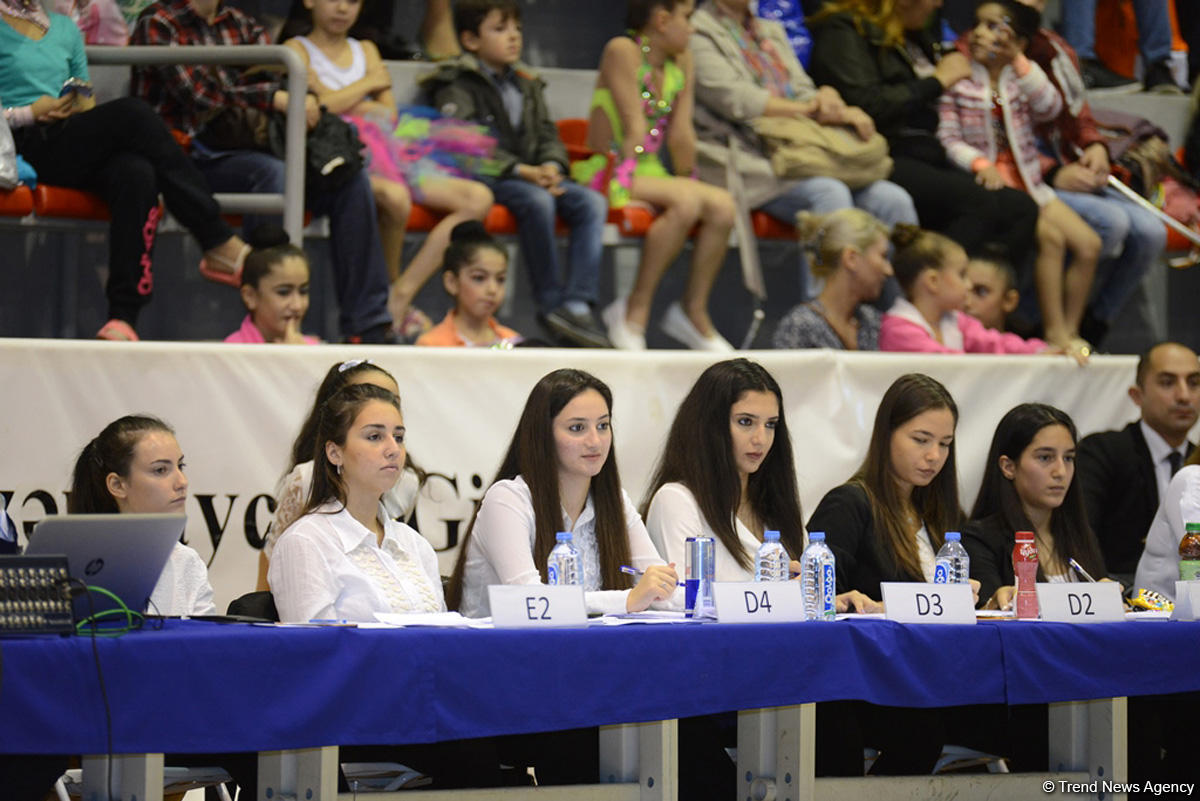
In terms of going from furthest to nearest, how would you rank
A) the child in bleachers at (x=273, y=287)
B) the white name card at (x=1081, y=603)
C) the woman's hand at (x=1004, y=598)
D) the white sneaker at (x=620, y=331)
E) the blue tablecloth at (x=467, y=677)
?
1. the white sneaker at (x=620, y=331)
2. the child in bleachers at (x=273, y=287)
3. the woman's hand at (x=1004, y=598)
4. the white name card at (x=1081, y=603)
5. the blue tablecloth at (x=467, y=677)

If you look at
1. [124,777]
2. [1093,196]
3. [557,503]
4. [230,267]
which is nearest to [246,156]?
[230,267]

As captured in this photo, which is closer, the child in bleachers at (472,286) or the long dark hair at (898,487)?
the long dark hair at (898,487)

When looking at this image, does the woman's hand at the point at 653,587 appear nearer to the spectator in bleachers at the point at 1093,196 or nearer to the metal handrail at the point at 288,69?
the metal handrail at the point at 288,69

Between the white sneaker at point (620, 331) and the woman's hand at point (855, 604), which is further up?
the white sneaker at point (620, 331)

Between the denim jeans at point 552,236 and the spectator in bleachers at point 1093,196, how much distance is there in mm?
2029

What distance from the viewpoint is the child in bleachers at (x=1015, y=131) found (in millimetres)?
6035

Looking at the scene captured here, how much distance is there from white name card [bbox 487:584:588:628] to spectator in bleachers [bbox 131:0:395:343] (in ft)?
7.49

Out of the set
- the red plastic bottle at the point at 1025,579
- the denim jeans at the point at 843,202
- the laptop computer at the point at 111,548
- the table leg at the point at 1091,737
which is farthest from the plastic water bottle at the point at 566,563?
the denim jeans at the point at 843,202

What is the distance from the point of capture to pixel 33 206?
15.3ft

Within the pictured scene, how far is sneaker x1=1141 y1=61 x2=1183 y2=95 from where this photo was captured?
6.97m

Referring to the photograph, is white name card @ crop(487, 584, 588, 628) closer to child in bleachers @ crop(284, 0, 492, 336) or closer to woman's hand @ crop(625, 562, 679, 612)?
woman's hand @ crop(625, 562, 679, 612)

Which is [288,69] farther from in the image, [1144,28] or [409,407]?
[1144,28]

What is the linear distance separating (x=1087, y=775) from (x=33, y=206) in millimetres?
3272

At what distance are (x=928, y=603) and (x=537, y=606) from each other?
2.65 feet
